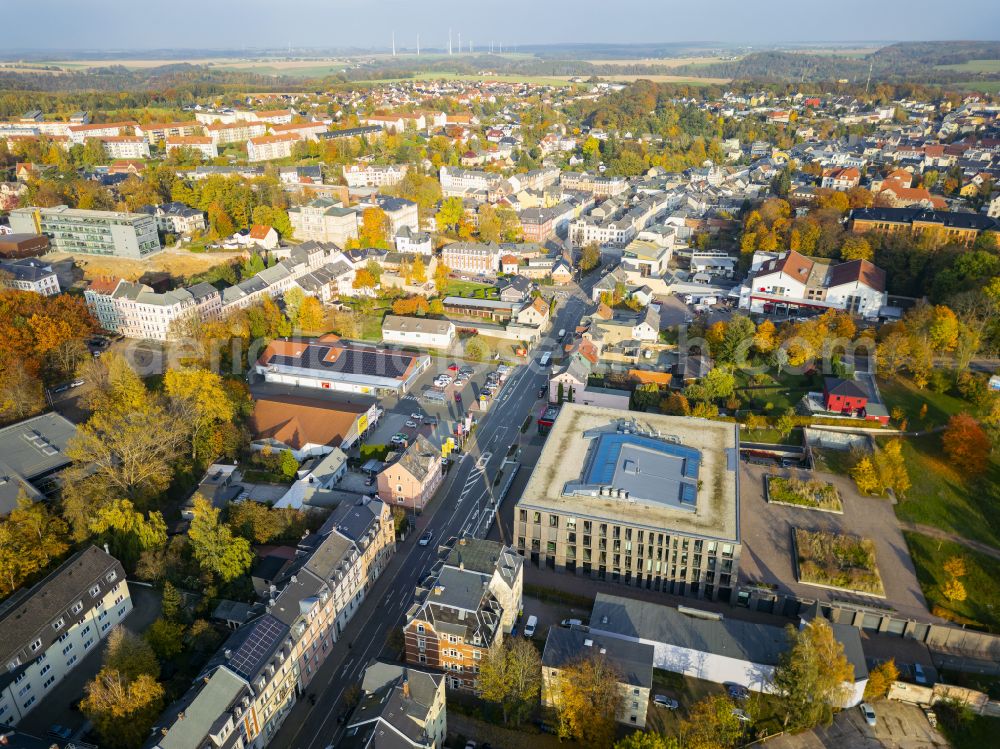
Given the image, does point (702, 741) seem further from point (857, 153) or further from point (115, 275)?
point (857, 153)

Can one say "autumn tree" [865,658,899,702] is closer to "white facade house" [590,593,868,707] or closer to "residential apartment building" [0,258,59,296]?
"white facade house" [590,593,868,707]

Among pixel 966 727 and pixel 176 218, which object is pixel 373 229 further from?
pixel 966 727

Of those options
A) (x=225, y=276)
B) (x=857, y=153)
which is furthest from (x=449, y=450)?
(x=857, y=153)

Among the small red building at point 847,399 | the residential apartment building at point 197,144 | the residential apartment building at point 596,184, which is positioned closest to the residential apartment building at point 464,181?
the residential apartment building at point 596,184

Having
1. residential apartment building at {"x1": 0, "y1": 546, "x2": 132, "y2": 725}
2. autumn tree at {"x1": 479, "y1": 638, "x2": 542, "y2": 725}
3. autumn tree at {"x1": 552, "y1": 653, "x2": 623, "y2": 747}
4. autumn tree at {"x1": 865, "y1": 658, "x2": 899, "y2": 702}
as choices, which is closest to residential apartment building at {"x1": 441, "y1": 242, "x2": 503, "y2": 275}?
residential apartment building at {"x1": 0, "y1": 546, "x2": 132, "y2": 725}

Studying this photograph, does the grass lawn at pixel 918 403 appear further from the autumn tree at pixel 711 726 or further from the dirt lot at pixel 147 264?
the dirt lot at pixel 147 264

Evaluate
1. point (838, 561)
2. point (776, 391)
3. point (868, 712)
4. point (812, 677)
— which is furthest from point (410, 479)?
point (776, 391)

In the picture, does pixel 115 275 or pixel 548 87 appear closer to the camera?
pixel 115 275
